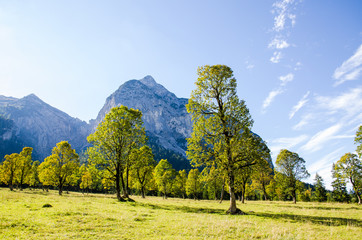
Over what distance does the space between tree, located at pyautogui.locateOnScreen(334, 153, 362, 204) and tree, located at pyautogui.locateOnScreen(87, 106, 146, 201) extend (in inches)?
2116

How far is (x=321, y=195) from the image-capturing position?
303 ft

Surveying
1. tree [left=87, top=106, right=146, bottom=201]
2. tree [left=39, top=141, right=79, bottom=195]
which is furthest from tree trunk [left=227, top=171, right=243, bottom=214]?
tree [left=39, top=141, right=79, bottom=195]

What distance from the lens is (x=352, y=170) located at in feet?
157

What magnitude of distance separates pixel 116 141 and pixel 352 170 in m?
58.6

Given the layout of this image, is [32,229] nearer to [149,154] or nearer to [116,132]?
[116,132]

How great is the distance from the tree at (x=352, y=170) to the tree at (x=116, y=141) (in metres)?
53.7

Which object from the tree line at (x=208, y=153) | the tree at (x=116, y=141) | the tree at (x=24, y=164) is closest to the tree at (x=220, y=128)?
the tree line at (x=208, y=153)

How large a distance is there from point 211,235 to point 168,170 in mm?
54991

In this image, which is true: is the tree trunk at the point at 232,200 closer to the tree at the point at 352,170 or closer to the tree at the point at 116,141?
the tree at the point at 116,141

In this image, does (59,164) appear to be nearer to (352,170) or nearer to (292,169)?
(292,169)

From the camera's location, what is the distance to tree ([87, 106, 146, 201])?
101 feet

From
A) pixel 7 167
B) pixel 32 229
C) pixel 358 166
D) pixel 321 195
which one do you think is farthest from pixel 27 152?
pixel 321 195

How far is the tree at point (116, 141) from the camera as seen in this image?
30734 millimetres

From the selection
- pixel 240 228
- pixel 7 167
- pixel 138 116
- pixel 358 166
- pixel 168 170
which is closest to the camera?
pixel 240 228
